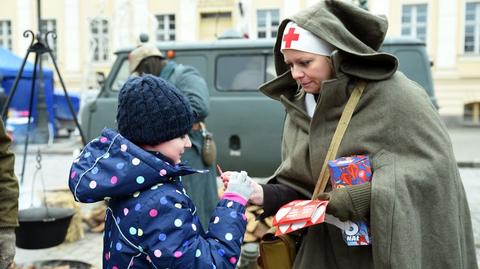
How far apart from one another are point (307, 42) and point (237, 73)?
16.4 feet

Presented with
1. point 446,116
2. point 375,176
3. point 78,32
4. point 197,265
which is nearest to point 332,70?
point 375,176

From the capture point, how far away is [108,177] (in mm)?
1651

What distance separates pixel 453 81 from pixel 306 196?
19.6 metres

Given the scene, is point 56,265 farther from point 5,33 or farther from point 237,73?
point 5,33

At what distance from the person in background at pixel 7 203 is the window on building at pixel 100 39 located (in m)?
20.9

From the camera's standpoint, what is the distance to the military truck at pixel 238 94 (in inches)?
260

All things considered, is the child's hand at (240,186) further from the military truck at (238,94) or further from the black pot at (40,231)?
the military truck at (238,94)

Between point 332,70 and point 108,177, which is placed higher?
point 332,70

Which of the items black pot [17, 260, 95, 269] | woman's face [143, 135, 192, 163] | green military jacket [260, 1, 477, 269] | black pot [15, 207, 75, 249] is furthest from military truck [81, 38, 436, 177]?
woman's face [143, 135, 192, 163]

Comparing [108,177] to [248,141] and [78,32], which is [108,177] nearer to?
[248,141]

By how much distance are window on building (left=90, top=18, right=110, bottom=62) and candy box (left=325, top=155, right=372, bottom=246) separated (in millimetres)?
21817

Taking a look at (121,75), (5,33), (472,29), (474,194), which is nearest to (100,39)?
(5,33)

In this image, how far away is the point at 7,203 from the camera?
237 cm

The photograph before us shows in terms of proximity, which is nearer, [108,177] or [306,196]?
[108,177]
